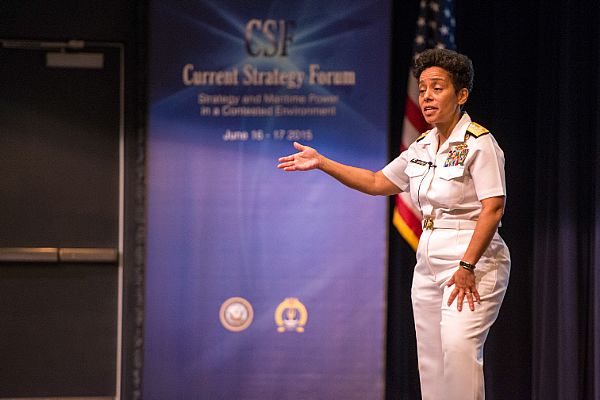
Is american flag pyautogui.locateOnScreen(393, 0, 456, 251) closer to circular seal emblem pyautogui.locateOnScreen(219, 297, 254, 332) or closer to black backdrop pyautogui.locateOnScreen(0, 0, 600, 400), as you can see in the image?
black backdrop pyautogui.locateOnScreen(0, 0, 600, 400)

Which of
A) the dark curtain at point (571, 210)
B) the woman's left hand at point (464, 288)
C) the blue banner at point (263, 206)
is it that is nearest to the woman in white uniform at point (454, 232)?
the woman's left hand at point (464, 288)

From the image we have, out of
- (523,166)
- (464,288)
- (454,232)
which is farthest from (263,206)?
(464,288)

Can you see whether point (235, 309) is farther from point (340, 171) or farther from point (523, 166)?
point (523, 166)

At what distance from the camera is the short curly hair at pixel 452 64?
2602mm

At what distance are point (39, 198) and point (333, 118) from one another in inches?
67.7

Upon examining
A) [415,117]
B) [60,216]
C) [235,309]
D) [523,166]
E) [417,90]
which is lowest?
[235,309]

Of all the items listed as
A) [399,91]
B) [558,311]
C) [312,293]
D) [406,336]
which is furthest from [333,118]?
[558,311]

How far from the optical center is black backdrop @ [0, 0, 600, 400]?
11.5ft

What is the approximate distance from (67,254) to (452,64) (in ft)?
8.65

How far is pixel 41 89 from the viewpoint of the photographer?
4.36 m

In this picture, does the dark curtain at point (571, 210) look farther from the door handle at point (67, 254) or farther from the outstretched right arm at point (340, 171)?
the door handle at point (67, 254)

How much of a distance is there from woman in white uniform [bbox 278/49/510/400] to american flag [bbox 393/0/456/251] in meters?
1.12

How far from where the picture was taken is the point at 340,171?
113 inches

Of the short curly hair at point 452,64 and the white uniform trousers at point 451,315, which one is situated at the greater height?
the short curly hair at point 452,64
